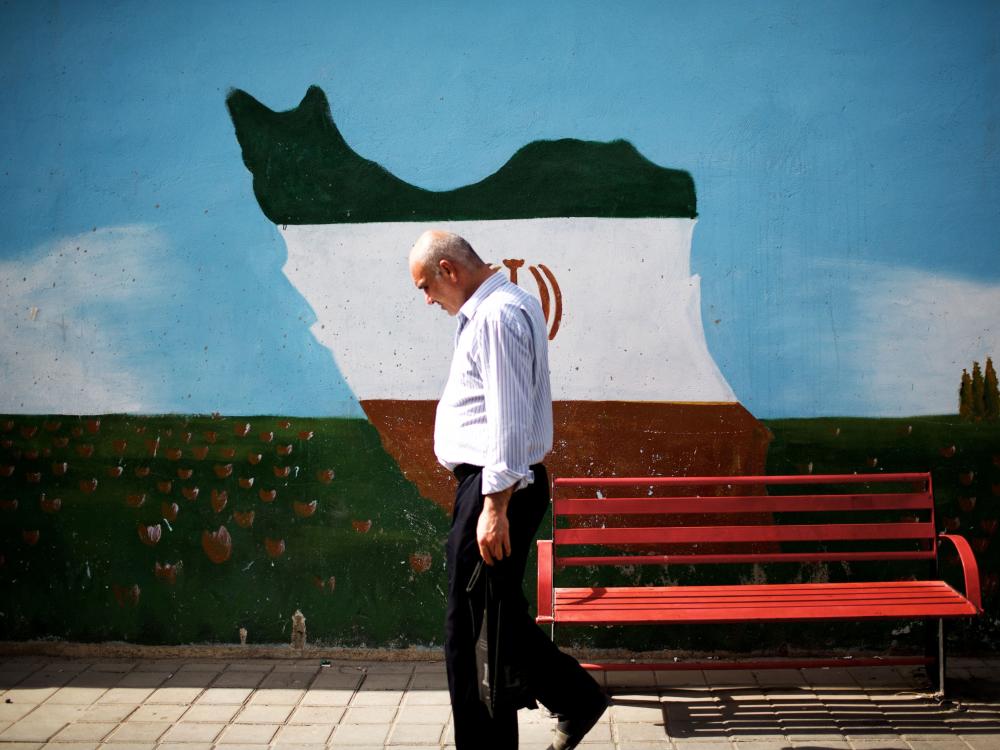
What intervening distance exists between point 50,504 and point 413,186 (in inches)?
92.3

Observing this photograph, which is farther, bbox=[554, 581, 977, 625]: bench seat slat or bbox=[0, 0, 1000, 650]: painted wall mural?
bbox=[0, 0, 1000, 650]: painted wall mural

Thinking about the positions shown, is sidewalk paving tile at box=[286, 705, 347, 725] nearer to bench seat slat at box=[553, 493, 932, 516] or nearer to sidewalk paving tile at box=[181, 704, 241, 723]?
sidewalk paving tile at box=[181, 704, 241, 723]

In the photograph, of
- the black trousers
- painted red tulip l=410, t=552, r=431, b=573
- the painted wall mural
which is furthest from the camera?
painted red tulip l=410, t=552, r=431, b=573

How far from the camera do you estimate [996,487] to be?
15.5 feet

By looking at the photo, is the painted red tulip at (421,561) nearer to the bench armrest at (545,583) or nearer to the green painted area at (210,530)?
the green painted area at (210,530)

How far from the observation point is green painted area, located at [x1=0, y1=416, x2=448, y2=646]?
486cm

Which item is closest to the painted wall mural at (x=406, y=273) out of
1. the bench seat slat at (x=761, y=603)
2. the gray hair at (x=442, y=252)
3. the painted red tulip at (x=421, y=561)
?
the painted red tulip at (x=421, y=561)

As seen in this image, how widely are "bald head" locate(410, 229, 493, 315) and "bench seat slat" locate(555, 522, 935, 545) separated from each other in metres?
1.39

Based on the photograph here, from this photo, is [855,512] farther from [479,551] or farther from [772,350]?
[479,551]

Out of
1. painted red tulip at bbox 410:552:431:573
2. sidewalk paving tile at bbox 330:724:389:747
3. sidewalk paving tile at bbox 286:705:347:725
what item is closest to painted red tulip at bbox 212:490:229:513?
painted red tulip at bbox 410:552:431:573

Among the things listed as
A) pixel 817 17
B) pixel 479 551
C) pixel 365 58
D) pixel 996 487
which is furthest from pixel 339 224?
pixel 996 487

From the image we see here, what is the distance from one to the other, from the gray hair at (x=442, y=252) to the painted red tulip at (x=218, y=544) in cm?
211

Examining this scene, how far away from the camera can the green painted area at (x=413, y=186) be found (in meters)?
4.72

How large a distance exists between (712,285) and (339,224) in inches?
69.9
